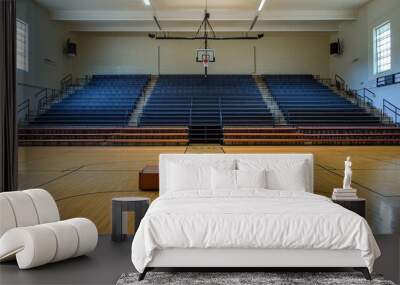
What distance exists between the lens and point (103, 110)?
1688 centimetres

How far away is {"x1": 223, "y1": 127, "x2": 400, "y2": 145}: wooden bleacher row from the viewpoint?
42.9 feet

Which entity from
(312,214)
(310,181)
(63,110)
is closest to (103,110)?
(63,110)

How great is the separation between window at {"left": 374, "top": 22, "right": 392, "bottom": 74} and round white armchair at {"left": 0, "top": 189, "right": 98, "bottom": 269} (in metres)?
13.1

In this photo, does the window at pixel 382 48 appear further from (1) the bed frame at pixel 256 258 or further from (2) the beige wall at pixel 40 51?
(1) the bed frame at pixel 256 258

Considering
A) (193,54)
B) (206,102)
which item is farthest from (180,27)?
(206,102)

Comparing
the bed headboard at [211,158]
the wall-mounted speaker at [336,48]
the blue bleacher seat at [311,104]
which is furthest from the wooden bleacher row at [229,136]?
the bed headboard at [211,158]

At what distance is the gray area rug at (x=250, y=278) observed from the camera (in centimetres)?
256

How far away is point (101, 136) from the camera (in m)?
14.1

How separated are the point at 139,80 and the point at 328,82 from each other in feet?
23.2

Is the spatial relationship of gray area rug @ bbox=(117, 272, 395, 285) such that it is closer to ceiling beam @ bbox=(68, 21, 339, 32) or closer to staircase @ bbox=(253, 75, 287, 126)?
staircase @ bbox=(253, 75, 287, 126)

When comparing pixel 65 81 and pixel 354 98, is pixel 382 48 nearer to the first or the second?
pixel 354 98

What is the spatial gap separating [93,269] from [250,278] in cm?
89

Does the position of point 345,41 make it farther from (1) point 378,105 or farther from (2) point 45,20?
(2) point 45,20

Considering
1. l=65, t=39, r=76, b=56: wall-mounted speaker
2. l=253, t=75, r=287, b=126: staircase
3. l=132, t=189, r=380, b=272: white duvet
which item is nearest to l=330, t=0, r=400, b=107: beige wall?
l=253, t=75, r=287, b=126: staircase
